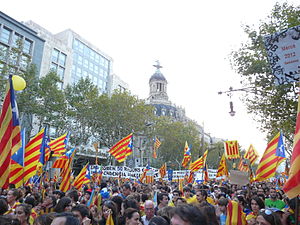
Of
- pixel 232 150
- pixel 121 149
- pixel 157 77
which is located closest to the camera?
pixel 121 149

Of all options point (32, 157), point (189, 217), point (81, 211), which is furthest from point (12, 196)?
point (189, 217)

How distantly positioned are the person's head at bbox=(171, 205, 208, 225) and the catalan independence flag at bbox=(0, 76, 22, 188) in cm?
311

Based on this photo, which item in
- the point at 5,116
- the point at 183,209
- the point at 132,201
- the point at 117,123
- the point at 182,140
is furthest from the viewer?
the point at 182,140

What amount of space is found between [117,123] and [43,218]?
2565 centimetres

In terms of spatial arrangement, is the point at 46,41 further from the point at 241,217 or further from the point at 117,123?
the point at 241,217

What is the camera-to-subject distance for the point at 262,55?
12133 millimetres

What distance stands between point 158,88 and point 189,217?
77288 millimetres

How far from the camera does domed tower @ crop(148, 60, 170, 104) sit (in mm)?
75688

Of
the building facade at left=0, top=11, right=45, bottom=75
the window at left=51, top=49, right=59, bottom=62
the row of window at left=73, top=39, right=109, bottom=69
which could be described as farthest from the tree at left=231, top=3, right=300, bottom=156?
the row of window at left=73, top=39, right=109, bottom=69

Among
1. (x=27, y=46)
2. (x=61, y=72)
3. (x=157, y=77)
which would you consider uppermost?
(x=157, y=77)

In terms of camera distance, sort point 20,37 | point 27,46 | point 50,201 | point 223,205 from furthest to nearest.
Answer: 1. point 27,46
2. point 20,37
3. point 50,201
4. point 223,205

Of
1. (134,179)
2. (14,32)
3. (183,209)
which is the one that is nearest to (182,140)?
(134,179)

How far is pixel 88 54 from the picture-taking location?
2007 inches

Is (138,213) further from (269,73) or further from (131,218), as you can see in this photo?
(269,73)
